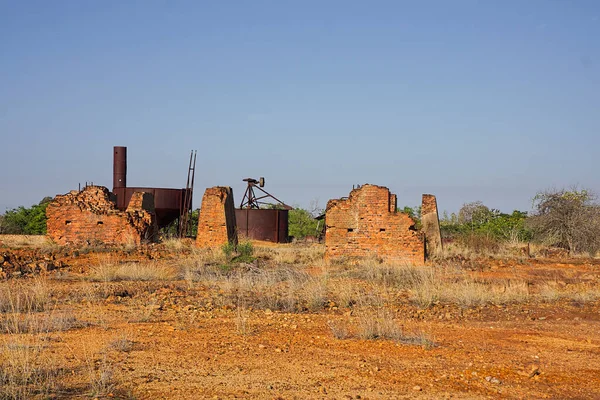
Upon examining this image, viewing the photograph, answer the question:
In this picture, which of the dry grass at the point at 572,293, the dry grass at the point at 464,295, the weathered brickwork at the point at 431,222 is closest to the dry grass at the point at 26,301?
the dry grass at the point at 464,295

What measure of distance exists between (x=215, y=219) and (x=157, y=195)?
19.6 ft

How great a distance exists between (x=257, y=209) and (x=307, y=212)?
14.1 metres

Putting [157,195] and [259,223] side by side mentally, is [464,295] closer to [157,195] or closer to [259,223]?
[157,195]

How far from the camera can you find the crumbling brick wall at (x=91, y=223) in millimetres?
23406

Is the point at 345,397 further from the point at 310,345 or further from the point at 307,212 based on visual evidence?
the point at 307,212

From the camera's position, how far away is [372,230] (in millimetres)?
20016

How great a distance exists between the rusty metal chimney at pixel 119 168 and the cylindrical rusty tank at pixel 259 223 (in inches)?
198

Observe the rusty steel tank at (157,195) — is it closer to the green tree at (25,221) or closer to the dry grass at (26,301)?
the green tree at (25,221)

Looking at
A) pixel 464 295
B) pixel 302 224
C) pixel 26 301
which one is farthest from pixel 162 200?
pixel 464 295

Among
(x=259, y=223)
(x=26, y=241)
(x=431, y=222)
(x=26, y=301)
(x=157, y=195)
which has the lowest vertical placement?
(x=26, y=301)

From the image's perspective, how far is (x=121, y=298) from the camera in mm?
11922

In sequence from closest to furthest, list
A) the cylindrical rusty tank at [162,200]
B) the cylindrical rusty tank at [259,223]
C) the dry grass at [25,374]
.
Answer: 1. the dry grass at [25,374]
2. the cylindrical rusty tank at [162,200]
3. the cylindrical rusty tank at [259,223]

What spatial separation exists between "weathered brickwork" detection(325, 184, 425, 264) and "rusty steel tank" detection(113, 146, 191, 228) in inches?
358

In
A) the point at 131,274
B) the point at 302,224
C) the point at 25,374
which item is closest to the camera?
the point at 25,374
